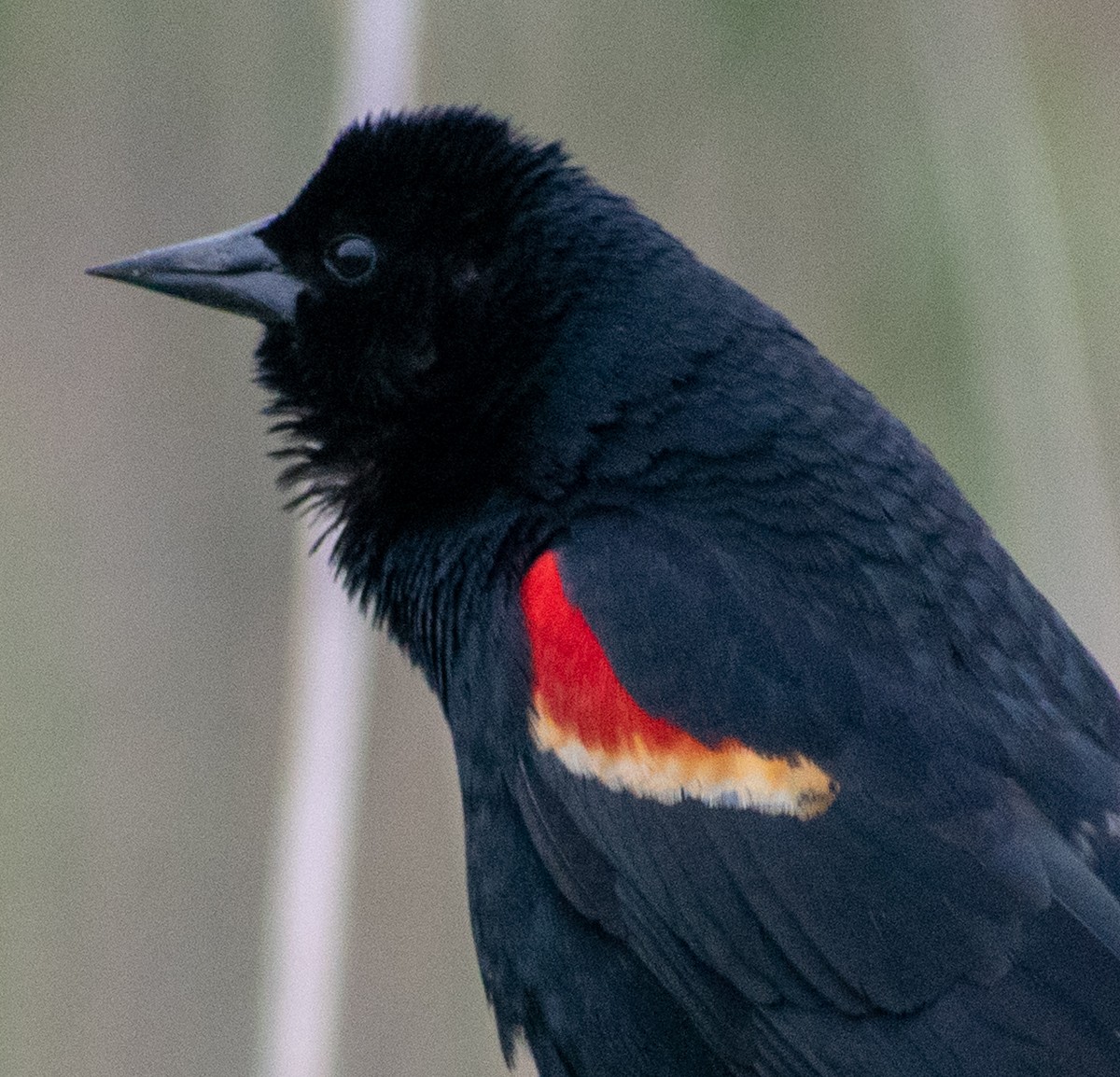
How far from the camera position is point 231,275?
2.44 meters

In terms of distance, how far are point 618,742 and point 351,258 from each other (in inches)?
30.6

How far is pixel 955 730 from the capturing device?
1.98m

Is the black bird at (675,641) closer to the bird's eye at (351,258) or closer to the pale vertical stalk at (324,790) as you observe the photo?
the bird's eye at (351,258)

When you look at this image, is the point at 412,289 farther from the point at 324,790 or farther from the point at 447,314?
the point at 324,790

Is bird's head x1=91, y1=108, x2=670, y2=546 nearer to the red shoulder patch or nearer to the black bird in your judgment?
the black bird

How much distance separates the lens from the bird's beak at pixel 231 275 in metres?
2.39

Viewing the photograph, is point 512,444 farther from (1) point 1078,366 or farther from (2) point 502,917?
(1) point 1078,366

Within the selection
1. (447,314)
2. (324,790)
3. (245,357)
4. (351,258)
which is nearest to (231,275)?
(351,258)

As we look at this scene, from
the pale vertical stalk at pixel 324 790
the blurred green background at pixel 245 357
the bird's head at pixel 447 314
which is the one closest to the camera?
the bird's head at pixel 447 314

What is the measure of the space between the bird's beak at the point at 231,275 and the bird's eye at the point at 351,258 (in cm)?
6

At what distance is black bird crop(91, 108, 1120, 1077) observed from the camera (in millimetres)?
1919

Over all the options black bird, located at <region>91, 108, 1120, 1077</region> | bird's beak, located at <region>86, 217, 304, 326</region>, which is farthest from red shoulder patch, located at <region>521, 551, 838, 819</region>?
bird's beak, located at <region>86, 217, 304, 326</region>

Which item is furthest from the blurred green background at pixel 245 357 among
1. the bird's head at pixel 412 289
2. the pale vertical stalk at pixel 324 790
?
the bird's head at pixel 412 289

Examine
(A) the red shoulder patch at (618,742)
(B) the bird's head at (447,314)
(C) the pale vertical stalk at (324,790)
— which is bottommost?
(C) the pale vertical stalk at (324,790)
